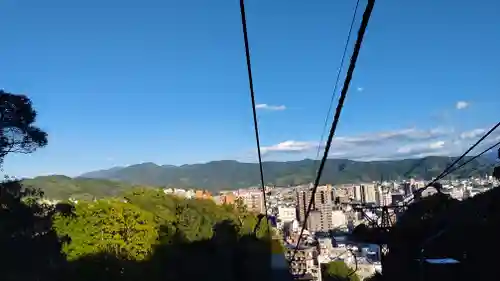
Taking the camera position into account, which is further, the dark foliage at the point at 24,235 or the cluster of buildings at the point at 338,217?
the cluster of buildings at the point at 338,217

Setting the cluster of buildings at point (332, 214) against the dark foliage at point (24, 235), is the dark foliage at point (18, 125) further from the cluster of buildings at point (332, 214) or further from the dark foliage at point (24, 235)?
the cluster of buildings at point (332, 214)

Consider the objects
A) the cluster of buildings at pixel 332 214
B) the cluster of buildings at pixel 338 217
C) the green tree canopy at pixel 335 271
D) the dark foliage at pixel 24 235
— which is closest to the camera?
the dark foliage at pixel 24 235

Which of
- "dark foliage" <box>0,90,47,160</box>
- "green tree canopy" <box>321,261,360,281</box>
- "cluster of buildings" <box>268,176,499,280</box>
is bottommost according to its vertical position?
"green tree canopy" <box>321,261,360,281</box>

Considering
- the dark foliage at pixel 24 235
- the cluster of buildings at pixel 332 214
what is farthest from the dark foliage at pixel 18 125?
the cluster of buildings at pixel 332 214

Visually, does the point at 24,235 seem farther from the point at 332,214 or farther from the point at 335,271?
the point at 332,214

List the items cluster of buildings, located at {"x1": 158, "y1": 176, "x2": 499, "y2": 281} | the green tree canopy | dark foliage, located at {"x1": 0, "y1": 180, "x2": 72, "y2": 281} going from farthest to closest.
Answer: the green tree canopy → cluster of buildings, located at {"x1": 158, "y1": 176, "x2": 499, "y2": 281} → dark foliage, located at {"x1": 0, "y1": 180, "x2": 72, "y2": 281}

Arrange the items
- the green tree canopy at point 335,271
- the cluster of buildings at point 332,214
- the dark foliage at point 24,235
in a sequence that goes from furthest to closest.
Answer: the green tree canopy at point 335,271 → the cluster of buildings at point 332,214 → the dark foliage at point 24,235

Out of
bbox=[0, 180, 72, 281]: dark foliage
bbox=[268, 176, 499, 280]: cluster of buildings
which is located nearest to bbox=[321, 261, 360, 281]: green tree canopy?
bbox=[268, 176, 499, 280]: cluster of buildings

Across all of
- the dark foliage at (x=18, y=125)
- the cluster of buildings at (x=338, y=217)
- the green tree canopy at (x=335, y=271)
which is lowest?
the green tree canopy at (x=335, y=271)

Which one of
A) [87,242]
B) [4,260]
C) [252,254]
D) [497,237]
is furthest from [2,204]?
[252,254]

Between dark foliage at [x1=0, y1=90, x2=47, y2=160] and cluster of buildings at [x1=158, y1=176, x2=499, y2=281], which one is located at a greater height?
dark foliage at [x1=0, y1=90, x2=47, y2=160]

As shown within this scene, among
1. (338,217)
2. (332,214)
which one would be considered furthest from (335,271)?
(338,217)

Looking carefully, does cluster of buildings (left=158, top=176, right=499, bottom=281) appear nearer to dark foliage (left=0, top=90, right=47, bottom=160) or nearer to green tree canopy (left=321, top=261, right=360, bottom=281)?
green tree canopy (left=321, top=261, right=360, bottom=281)

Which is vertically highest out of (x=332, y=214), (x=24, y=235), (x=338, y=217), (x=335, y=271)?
(x=24, y=235)
